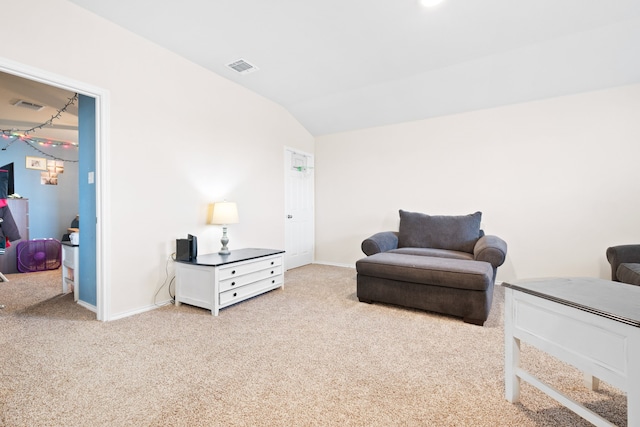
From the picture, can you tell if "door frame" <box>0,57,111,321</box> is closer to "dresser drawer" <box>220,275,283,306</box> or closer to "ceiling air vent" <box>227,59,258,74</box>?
"dresser drawer" <box>220,275,283,306</box>

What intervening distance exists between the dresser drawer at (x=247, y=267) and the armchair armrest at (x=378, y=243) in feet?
3.35

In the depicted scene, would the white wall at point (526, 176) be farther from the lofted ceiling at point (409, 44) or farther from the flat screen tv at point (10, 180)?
the flat screen tv at point (10, 180)

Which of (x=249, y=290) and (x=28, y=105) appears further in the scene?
(x=28, y=105)

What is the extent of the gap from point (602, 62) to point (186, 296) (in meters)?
4.69

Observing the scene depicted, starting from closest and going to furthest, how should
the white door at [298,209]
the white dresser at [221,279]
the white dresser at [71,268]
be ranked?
1. the white dresser at [221,279]
2. the white dresser at [71,268]
3. the white door at [298,209]

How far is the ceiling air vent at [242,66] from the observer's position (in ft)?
10.4

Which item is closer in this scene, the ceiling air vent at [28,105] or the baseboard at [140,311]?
the baseboard at [140,311]

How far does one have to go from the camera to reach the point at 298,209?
15.7ft

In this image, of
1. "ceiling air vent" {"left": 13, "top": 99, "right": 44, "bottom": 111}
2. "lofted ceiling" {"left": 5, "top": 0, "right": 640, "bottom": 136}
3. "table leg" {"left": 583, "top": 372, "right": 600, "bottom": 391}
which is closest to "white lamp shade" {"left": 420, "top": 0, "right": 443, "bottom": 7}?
"lofted ceiling" {"left": 5, "top": 0, "right": 640, "bottom": 136}

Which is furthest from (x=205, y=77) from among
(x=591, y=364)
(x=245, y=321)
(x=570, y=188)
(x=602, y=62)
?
(x=570, y=188)

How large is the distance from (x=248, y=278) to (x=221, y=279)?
0.37 metres

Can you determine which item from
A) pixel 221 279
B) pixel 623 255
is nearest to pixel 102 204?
pixel 221 279

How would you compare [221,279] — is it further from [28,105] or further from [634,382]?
[28,105]

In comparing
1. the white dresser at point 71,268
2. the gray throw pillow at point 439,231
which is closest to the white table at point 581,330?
the gray throw pillow at point 439,231
